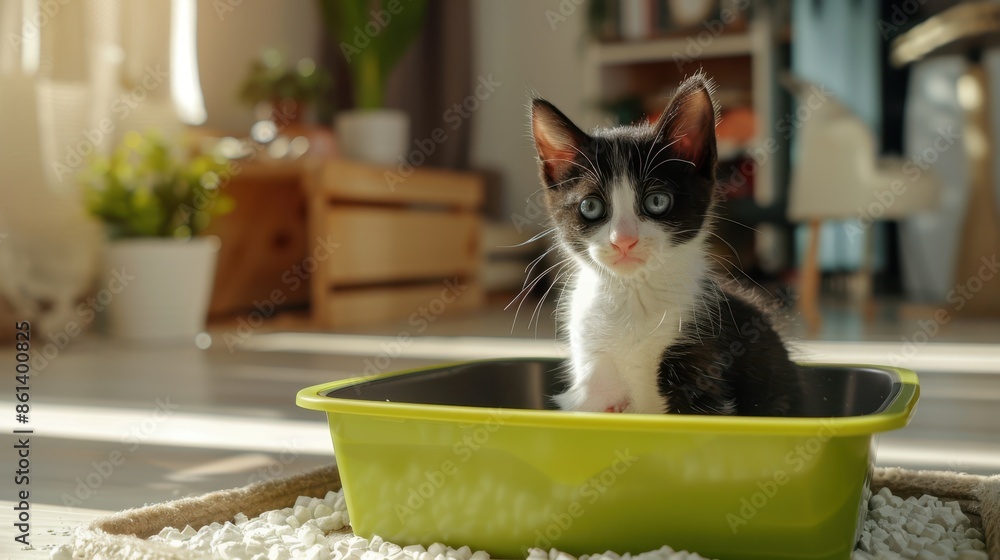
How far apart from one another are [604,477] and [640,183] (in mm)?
311

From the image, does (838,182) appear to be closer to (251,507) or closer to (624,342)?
(624,342)

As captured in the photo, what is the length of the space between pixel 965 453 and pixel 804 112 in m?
1.98

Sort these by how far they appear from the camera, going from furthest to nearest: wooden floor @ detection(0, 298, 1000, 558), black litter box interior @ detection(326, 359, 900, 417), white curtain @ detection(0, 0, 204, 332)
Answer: white curtain @ detection(0, 0, 204, 332) → wooden floor @ detection(0, 298, 1000, 558) → black litter box interior @ detection(326, 359, 900, 417)

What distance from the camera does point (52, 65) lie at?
2748mm

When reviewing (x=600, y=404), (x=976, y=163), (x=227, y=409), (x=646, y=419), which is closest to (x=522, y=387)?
(x=600, y=404)

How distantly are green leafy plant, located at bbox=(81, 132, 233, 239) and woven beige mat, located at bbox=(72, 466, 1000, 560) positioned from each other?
6.74 feet

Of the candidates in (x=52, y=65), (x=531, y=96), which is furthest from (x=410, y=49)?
(x=531, y=96)

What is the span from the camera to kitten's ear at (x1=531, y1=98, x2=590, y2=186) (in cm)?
96

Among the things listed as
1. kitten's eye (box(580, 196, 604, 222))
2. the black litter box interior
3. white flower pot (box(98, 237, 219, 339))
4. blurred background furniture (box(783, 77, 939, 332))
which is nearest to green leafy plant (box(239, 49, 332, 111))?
white flower pot (box(98, 237, 219, 339))

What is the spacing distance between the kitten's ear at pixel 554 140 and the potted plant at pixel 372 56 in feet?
9.20

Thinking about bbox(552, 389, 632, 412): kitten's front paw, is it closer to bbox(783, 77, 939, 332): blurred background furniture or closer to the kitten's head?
the kitten's head

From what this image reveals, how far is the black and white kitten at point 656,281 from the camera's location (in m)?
0.90

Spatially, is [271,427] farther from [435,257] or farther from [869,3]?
[869,3]

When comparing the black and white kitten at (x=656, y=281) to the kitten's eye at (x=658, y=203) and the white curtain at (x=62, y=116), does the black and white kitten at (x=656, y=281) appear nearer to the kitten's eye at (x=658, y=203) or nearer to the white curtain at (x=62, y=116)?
the kitten's eye at (x=658, y=203)
